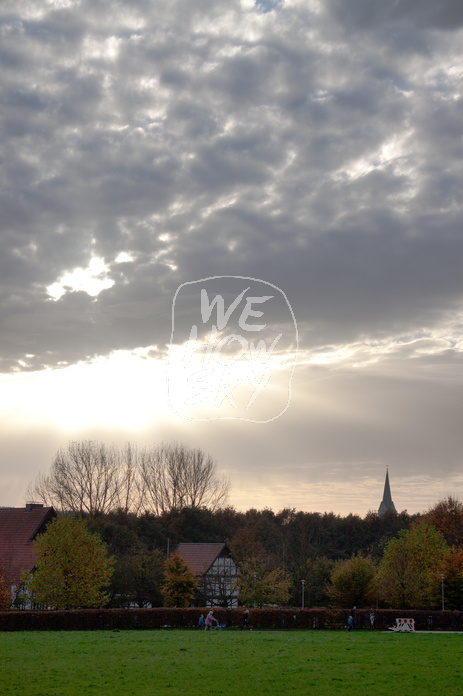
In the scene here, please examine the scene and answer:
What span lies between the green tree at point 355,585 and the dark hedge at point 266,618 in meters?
9.41

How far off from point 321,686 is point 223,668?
17.7ft

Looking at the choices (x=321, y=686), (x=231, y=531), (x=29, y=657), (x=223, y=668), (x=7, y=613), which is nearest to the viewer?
(x=321, y=686)

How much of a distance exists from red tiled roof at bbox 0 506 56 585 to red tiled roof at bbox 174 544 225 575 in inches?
648

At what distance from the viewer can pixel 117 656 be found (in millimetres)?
30344

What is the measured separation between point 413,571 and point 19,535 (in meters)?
42.9

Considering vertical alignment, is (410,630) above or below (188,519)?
below

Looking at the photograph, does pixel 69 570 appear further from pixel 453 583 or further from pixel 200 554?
pixel 453 583

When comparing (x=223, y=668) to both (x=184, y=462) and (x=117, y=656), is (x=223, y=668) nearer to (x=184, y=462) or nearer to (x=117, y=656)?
(x=117, y=656)

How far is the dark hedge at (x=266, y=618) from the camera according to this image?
51312mm

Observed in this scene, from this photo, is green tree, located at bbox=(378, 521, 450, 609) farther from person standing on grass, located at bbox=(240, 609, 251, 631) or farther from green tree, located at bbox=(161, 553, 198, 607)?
green tree, located at bbox=(161, 553, 198, 607)

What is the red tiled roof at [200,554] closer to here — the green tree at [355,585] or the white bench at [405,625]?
the green tree at [355,585]

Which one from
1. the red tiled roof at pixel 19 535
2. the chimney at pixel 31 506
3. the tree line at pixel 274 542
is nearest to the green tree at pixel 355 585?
the tree line at pixel 274 542

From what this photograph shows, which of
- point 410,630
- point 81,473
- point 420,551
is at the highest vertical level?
point 81,473

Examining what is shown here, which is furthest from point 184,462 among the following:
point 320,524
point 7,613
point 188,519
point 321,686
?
point 321,686
